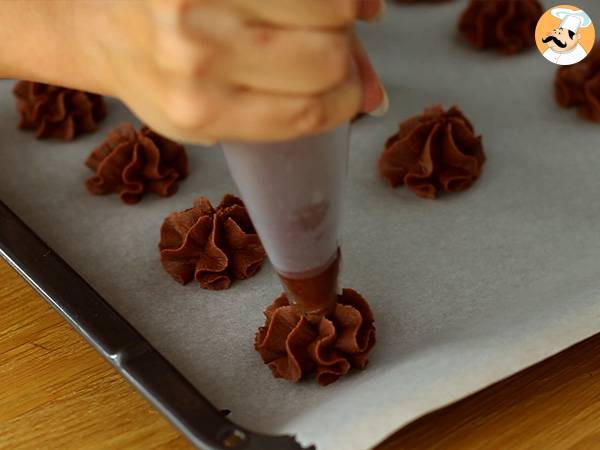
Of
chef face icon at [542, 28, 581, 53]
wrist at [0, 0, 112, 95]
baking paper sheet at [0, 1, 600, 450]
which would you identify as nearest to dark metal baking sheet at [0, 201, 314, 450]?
baking paper sheet at [0, 1, 600, 450]

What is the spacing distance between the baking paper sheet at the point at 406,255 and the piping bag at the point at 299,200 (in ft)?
0.38

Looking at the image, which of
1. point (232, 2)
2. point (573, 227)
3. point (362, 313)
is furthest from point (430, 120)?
point (232, 2)

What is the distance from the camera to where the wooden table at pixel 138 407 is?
0.86m

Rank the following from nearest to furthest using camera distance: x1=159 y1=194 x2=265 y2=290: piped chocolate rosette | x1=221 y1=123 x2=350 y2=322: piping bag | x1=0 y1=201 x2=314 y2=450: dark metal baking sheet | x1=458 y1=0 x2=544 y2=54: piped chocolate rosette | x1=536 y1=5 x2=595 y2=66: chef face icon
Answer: x1=221 y1=123 x2=350 y2=322: piping bag → x1=0 y1=201 x2=314 y2=450: dark metal baking sheet → x1=159 y1=194 x2=265 y2=290: piped chocolate rosette → x1=536 y1=5 x2=595 y2=66: chef face icon → x1=458 y1=0 x2=544 y2=54: piped chocolate rosette

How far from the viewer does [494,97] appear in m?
1.35

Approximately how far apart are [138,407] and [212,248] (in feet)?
0.71

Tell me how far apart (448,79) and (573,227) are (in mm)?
384

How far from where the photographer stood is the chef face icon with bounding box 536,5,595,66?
129 cm

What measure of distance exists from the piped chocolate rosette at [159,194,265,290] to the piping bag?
17 centimetres

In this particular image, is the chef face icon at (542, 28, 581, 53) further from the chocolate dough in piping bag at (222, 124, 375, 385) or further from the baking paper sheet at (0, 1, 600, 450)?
the chocolate dough in piping bag at (222, 124, 375, 385)

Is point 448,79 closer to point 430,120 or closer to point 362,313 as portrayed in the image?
point 430,120

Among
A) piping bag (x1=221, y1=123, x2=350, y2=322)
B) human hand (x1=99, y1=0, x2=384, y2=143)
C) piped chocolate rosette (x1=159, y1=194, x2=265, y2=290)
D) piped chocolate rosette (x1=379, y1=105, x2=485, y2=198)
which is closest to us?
human hand (x1=99, y1=0, x2=384, y2=143)

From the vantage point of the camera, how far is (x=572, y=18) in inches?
53.4

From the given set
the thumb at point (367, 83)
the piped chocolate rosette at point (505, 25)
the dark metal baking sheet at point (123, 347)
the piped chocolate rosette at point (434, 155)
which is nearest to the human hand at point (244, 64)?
the thumb at point (367, 83)
